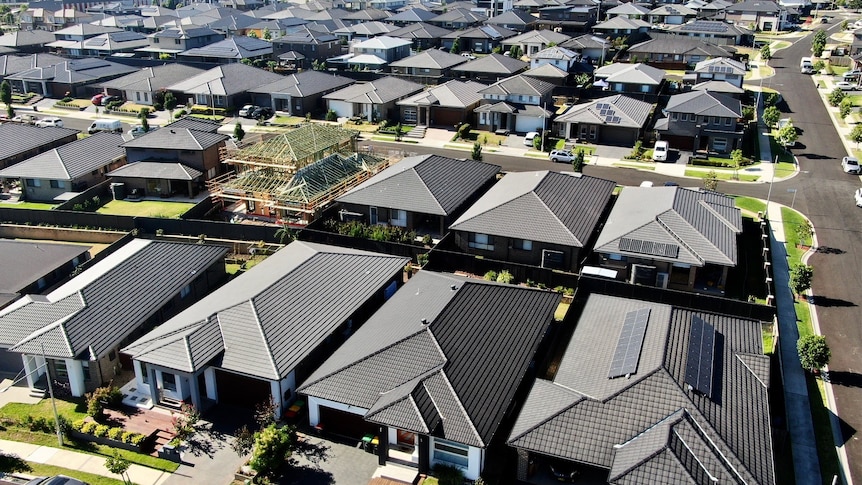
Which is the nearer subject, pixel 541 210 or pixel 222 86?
pixel 541 210

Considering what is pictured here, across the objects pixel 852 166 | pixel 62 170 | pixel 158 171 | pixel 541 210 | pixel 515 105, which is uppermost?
pixel 515 105

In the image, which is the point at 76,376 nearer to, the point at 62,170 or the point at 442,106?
the point at 62,170

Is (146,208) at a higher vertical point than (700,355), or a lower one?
lower

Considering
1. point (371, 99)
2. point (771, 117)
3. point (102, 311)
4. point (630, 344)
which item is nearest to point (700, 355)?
point (630, 344)

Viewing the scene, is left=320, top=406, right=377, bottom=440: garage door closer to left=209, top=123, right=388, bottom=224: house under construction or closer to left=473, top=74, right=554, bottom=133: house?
left=209, top=123, right=388, bottom=224: house under construction

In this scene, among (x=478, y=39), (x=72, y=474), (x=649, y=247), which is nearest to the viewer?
(x=72, y=474)

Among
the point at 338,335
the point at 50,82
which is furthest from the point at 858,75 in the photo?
the point at 50,82

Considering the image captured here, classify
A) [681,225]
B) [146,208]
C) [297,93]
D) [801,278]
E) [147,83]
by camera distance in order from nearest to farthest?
[801,278]
[681,225]
[146,208]
[297,93]
[147,83]
